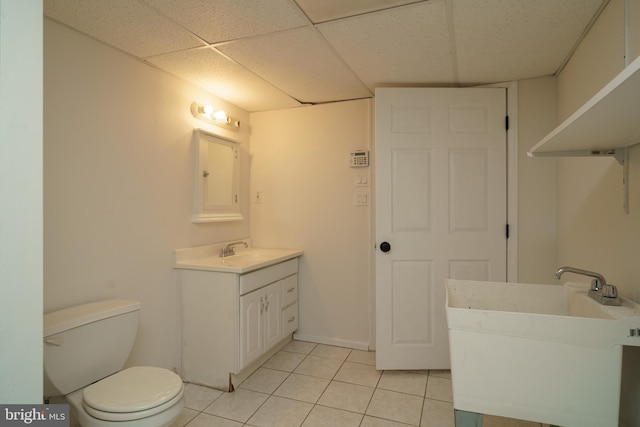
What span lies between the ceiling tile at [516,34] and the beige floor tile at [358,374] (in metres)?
2.20

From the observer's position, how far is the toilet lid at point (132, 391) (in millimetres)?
1330

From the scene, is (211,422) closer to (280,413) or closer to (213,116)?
(280,413)

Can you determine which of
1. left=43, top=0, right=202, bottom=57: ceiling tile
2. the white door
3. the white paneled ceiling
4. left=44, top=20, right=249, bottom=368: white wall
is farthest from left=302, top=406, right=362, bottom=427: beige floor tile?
left=43, top=0, right=202, bottom=57: ceiling tile

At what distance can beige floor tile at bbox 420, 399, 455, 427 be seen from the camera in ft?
5.83

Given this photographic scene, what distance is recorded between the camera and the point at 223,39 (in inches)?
69.4

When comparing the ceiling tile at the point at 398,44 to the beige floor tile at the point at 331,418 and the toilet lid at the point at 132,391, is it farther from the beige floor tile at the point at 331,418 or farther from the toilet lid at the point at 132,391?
the beige floor tile at the point at 331,418

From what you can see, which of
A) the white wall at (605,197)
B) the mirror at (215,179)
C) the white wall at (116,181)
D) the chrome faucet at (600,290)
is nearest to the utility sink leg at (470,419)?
the chrome faucet at (600,290)

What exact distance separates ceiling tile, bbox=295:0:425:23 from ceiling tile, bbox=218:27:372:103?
14cm

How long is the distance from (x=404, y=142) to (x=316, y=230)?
3.61 feet

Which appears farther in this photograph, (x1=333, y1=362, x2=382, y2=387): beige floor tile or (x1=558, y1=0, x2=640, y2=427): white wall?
(x1=333, y1=362, x2=382, y2=387): beige floor tile

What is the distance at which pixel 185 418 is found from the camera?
1.84 meters

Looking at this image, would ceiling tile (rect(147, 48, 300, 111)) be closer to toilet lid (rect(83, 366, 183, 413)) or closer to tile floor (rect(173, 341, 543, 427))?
toilet lid (rect(83, 366, 183, 413))

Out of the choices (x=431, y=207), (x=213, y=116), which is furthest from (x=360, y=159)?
(x=213, y=116)

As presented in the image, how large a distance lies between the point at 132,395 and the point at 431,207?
2032mm
